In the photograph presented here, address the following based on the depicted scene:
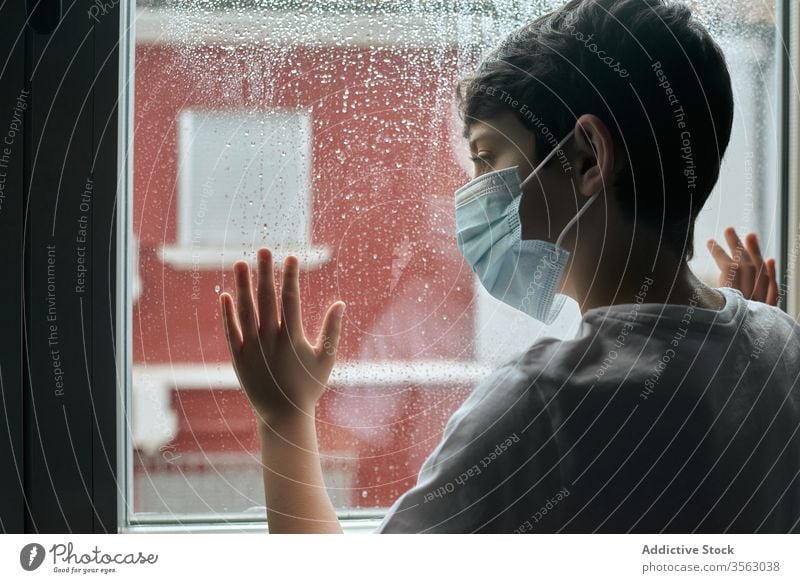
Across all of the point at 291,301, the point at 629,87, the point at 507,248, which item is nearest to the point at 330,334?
the point at 291,301

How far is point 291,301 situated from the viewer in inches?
Result: 18.7

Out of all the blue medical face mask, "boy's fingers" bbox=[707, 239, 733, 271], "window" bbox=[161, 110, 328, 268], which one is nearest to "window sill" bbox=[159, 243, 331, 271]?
"window" bbox=[161, 110, 328, 268]

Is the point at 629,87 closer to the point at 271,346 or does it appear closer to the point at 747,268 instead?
the point at 747,268

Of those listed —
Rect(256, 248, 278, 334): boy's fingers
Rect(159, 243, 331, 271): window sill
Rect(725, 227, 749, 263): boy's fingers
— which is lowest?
Rect(256, 248, 278, 334): boy's fingers

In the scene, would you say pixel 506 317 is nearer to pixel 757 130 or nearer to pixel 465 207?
pixel 465 207

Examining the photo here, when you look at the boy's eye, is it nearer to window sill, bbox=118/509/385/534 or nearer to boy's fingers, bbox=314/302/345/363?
boy's fingers, bbox=314/302/345/363

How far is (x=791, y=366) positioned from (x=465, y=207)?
257mm

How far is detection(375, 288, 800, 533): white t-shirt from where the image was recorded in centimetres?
44

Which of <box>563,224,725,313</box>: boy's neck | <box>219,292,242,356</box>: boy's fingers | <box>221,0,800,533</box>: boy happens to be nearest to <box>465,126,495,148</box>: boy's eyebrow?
<box>221,0,800,533</box>: boy

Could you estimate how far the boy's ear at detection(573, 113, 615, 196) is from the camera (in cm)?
46

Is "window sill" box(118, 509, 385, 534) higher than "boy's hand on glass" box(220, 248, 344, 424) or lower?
lower

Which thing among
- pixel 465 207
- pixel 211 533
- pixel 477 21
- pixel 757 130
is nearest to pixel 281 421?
pixel 211 533

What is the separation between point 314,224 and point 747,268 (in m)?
0.34
